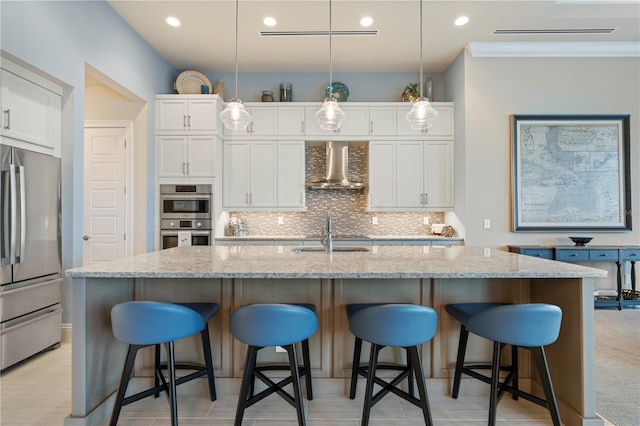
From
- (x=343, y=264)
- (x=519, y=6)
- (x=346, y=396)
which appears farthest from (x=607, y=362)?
(x=519, y=6)

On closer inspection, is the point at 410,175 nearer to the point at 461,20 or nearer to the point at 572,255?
the point at 461,20

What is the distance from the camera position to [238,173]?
15.7ft

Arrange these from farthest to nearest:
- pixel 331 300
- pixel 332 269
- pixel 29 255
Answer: pixel 29 255
pixel 331 300
pixel 332 269

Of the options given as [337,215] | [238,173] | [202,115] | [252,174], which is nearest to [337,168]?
[337,215]

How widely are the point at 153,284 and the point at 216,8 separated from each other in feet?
9.09

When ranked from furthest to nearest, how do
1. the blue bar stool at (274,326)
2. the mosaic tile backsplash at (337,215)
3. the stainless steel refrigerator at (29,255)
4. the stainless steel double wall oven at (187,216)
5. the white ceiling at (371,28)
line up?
the mosaic tile backsplash at (337,215)
the stainless steel double wall oven at (187,216)
the white ceiling at (371,28)
the stainless steel refrigerator at (29,255)
the blue bar stool at (274,326)

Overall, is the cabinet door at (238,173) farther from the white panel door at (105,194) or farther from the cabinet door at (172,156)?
the white panel door at (105,194)

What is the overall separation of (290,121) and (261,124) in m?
0.40

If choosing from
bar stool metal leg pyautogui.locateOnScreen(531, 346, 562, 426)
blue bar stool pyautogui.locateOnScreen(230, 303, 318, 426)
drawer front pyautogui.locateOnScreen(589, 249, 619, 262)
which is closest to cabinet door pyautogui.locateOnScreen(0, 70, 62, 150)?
blue bar stool pyautogui.locateOnScreen(230, 303, 318, 426)

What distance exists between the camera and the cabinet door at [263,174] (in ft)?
15.7

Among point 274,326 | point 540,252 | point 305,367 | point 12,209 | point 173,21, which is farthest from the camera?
point 540,252

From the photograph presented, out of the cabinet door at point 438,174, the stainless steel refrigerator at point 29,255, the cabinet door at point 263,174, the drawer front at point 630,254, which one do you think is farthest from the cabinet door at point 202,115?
the drawer front at point 630,254

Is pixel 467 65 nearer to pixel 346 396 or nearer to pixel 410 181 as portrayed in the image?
pixel 410 181

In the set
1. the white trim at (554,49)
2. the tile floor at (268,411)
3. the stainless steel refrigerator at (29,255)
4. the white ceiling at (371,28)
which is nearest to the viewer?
the tile floor at (268,411)
